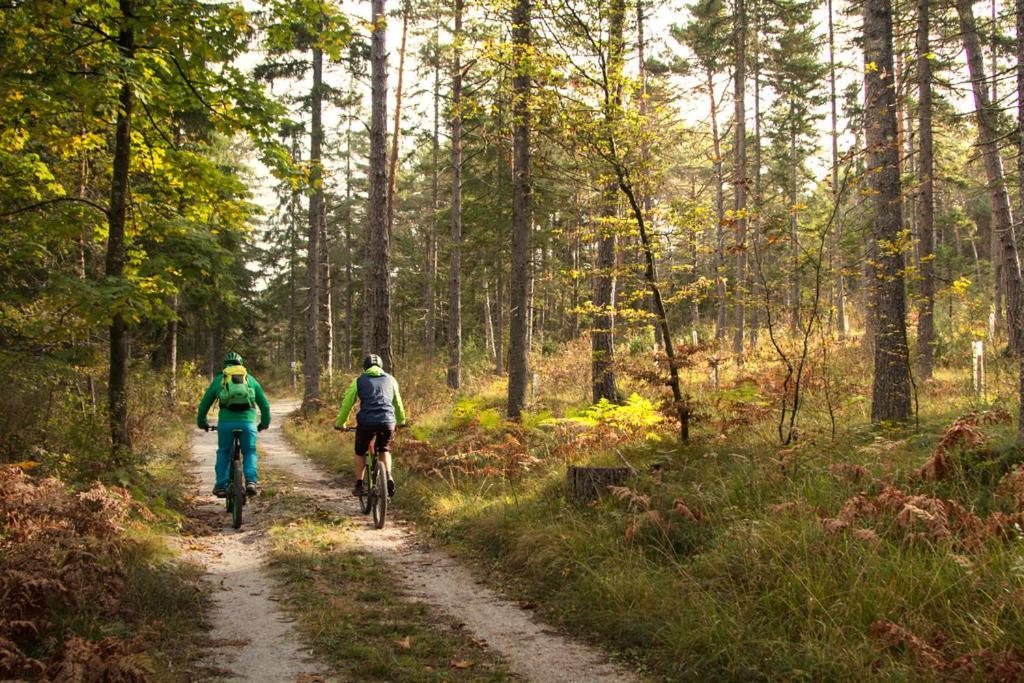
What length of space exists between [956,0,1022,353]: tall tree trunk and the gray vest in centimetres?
857

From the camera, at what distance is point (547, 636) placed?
502 cm

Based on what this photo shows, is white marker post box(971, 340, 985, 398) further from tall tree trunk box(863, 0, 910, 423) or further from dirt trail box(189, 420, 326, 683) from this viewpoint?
dirt trail box(189, 420, 326, 683)

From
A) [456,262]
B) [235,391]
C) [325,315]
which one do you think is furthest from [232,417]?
[325,315]

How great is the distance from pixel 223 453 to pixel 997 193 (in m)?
14.4

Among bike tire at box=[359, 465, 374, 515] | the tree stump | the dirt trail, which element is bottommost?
the dirt trail

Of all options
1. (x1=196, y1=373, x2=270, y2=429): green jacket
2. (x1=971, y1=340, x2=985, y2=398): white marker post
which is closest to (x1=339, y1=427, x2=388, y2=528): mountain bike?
(x1=196, y1=373, x2=270, y2=429): green jacket

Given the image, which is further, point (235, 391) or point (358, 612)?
point (235, 391)

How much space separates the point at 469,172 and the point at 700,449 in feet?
68.8

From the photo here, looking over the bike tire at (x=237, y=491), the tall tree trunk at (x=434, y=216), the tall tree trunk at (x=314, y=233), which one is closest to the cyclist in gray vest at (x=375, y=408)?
the bike tire at (x=237, y=491)

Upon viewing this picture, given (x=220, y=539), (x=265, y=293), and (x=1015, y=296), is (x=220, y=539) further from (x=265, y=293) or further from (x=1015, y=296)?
(x=265, y=293)

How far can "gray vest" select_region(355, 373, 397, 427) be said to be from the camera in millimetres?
8595

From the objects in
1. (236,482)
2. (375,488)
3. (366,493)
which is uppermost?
(236,482)

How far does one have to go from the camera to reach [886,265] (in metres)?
8.33

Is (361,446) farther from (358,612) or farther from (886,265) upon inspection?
(886,265)
